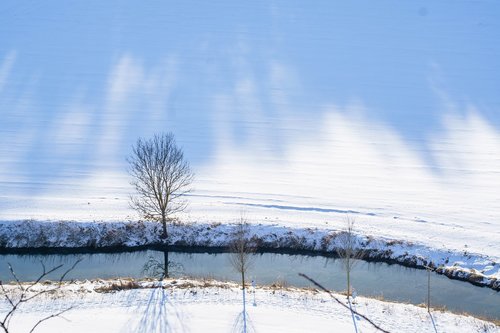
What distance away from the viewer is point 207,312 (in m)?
24.5

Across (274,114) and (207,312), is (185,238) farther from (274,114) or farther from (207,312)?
(274,114)

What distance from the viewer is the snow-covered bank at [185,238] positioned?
1240 inches

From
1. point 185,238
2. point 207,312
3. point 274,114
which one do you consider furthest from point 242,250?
point 274,114

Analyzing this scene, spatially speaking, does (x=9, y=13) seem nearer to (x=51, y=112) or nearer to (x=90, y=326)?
(x=51, y=112)

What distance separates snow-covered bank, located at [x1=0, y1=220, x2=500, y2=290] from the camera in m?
31.5

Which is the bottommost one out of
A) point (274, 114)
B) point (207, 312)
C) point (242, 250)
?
point (207, 312)

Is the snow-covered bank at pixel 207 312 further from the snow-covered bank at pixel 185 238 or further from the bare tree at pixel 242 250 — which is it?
the snow-covered bank at pixel 185 238

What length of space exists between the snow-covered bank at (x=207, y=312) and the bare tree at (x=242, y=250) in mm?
974

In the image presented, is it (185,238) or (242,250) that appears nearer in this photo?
(242,250)

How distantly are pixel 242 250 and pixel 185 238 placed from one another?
7863 mm

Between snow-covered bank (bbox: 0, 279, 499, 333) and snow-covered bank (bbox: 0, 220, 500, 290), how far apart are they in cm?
565

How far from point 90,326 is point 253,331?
22.6 feet

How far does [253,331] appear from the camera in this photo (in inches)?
912

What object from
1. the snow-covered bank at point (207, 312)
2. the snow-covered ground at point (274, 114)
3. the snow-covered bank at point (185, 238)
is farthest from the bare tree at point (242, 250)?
the snow-covered ground at point (274, 114)
